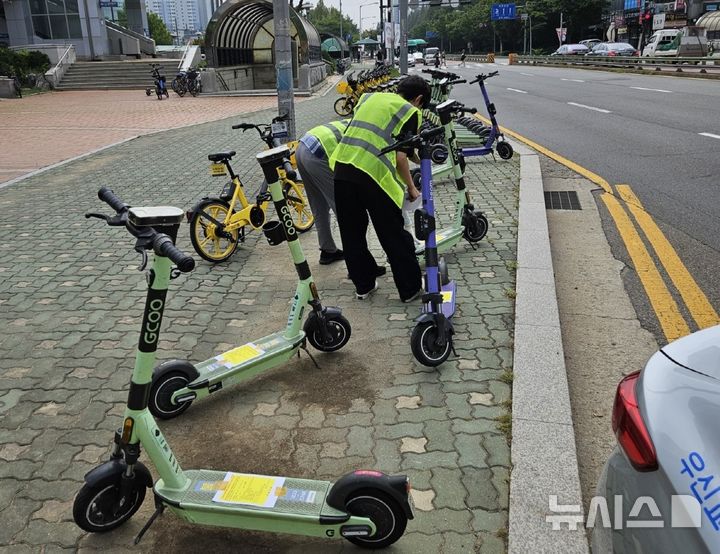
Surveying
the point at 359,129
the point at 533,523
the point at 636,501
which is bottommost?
the point at 533,523

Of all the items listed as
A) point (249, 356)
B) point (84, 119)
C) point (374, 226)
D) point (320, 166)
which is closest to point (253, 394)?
point (249, 356)

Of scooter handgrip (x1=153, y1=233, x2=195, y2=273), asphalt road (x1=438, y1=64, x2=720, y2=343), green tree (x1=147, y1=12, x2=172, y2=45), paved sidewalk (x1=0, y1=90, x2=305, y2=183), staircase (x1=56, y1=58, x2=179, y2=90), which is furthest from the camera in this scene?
green tree (x1=147, y1=12, x2=172, y2=45)

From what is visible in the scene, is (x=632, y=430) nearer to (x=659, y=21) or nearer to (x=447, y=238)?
(x=447, y=238)

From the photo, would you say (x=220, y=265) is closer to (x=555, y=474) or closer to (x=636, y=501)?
(x=555, y=474)

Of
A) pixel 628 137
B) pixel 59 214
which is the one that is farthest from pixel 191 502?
pixel 628 137

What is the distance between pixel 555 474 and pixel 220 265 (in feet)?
12.7

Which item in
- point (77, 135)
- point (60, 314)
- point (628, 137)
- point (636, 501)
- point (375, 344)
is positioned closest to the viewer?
point (636, 501)

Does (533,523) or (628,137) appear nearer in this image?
(533,523)

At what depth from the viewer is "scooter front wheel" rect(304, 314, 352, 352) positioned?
3873 mm

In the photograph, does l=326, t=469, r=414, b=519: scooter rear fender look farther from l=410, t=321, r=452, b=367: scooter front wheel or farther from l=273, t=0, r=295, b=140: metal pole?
l=273, t=0, r=295, b=140: metal pole

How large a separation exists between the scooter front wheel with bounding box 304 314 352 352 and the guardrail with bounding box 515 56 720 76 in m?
26.7

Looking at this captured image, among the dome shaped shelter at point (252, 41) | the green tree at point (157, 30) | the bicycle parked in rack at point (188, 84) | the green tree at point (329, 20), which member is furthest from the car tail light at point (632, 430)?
the green tree at point (329, 20)

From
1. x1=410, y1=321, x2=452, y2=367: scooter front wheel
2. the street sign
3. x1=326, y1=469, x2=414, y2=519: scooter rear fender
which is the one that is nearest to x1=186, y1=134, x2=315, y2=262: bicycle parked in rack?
x1=410, y1=321, x2=452, y2=367: scooter front wheel

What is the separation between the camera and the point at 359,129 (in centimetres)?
422
